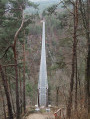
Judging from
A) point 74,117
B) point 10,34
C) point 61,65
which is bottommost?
point 74,117

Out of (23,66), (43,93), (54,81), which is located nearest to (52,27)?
(54,81)

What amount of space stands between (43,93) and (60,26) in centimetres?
744

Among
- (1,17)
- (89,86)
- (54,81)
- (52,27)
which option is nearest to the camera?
(89,86)

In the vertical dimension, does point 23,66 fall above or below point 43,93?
above

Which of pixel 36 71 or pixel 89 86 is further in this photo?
pixel 36 71

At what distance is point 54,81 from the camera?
19.2 m

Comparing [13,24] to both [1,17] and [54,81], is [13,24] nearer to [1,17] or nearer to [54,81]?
[1,17]

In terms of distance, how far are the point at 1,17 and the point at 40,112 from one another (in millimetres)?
6146

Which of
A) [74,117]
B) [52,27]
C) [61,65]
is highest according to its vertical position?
[52,27]

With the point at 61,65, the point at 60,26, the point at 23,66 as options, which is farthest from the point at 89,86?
the point at 23,66

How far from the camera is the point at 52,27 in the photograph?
40.9 m

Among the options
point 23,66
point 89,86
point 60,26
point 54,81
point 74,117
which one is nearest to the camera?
point 74,117

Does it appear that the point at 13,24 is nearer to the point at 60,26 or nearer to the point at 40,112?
the point at 60,26

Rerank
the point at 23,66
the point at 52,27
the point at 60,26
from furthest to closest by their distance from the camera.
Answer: the point at 52,27 → the point at 23,66 → the point at 60,26
